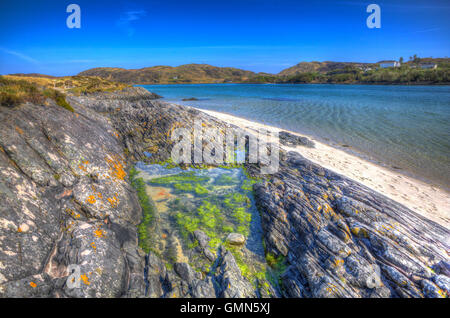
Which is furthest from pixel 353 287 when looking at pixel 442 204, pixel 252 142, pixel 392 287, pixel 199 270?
pixel 252 142

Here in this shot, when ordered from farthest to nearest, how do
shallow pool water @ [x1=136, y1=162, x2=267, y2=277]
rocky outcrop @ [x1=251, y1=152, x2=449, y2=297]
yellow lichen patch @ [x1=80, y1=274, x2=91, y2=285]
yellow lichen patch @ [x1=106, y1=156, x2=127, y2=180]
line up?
yellow lichen patch @ [x1=106, y1=156, x2=127, y2=180] < shallow pool water @ [x1=136, y1=162, x2=267, y2=277] < rocky outcrop @ [x1=251, y1=152, x2=449, y2=297] < yellow lichen patch @ [x1=80, y1=274, x2=91, y2=285]

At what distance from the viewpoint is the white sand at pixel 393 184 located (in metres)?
9.84

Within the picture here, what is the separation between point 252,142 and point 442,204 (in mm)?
11512

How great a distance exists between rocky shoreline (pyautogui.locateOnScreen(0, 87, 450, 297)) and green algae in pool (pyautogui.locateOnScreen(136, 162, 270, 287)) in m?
0.49

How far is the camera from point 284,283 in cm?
595

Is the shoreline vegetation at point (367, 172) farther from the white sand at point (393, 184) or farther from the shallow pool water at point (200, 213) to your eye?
the shallow pool water at point (200, 213)

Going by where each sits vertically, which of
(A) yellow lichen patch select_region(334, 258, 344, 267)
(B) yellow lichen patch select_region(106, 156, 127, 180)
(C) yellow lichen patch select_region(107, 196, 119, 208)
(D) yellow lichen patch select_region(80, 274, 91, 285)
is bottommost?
(A) yellow lichen patch select_region(334, 258, 344, 267)

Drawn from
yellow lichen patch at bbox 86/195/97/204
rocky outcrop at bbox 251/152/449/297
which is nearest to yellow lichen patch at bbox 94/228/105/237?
yellow lichen patch at bbox 86/195/97/204

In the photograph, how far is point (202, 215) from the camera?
898cm

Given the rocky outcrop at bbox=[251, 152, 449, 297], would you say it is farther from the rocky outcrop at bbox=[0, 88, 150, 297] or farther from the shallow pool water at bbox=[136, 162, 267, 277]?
the rocky outcrop at bbox=[0, 88, 150, 297]

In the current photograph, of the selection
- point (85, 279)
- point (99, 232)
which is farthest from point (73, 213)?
point (85, 279)

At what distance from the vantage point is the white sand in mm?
9836

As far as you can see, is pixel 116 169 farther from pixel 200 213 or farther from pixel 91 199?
pixel 200 213

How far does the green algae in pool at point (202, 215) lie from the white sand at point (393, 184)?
7.21 metres
